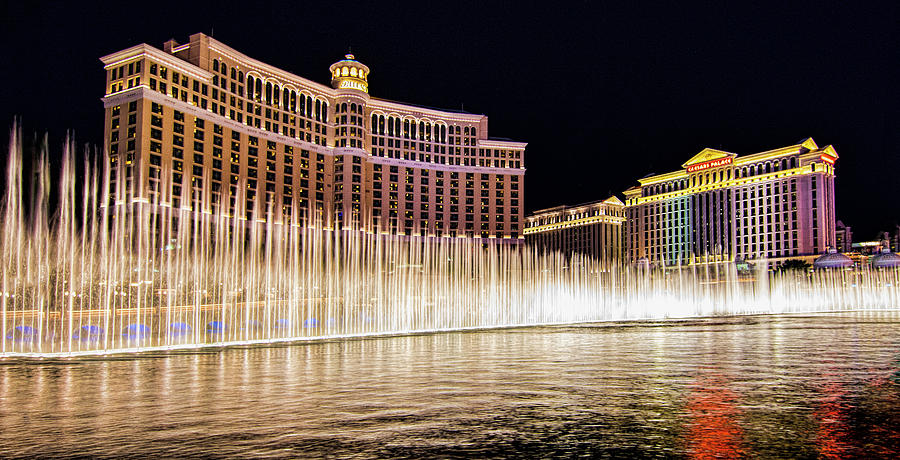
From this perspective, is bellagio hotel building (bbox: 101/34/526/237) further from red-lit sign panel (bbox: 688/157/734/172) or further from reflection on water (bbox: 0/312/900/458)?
reflection on water (bbox: 0/312/900/458)

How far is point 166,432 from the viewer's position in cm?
882

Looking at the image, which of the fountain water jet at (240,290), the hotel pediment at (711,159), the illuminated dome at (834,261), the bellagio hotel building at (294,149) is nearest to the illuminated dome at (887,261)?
the fountain water jet at (240,290)

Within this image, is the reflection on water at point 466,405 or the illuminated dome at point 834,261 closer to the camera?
the reflection on water at point 466,405

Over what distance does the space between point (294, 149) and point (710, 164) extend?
72.6 m

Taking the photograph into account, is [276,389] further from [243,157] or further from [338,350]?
[243,157]

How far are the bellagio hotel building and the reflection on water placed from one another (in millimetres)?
59539

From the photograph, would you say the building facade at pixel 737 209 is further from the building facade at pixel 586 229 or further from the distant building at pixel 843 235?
the distant building at pixel 843 235

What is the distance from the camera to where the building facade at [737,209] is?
107 metres

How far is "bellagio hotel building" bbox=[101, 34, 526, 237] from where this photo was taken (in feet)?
264

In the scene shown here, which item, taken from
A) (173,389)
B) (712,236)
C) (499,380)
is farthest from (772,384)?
(712,236)

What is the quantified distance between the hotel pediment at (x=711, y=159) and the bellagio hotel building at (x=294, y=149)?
31.9 metres

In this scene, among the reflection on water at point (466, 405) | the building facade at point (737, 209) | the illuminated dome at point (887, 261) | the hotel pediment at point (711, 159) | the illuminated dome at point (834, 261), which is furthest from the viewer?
the hotel pediment at point (711, 159)

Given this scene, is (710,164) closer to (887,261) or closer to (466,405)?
(887,261)

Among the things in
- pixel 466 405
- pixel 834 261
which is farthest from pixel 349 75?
pixel 466 405
